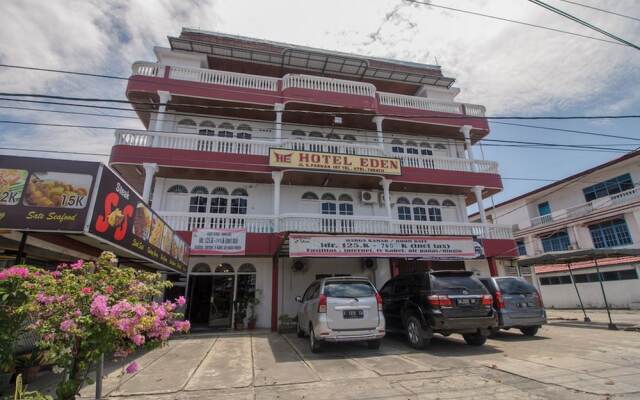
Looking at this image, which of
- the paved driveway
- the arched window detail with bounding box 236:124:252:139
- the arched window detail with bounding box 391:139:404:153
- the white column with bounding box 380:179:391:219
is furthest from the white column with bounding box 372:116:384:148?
the paved driveway

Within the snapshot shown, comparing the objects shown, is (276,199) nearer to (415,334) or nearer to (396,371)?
(415,334)

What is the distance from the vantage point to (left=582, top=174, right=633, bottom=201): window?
835 inches

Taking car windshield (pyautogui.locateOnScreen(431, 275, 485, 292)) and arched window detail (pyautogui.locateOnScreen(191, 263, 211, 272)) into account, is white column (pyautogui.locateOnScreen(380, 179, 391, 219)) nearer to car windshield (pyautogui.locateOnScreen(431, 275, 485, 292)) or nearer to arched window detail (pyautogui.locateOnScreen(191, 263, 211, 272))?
car windshield (pyautogui.locateOnScreen(431, 275, 485, 292))

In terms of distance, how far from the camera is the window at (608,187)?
21203 mm

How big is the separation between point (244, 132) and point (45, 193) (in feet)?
39.2

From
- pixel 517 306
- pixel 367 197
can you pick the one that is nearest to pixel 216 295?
pixel 367 197

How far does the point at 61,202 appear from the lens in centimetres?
456

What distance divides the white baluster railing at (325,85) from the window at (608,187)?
756 inches

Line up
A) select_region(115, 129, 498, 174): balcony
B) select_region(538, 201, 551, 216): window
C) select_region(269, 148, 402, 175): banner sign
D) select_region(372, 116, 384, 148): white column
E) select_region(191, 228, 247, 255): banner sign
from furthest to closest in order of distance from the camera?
select_region(538, 201, 551, 216): window → select_region(372, 116, 384, 148): white column → select_region(269, 148, 402, 175): banner sign → select_region(115, 129, 498, 174): balcony → select_region(191, 228, 247, 255): banner sign

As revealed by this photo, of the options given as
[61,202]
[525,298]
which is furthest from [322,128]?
[61,202]

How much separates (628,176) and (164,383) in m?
28.9

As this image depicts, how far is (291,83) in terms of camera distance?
1549 cm

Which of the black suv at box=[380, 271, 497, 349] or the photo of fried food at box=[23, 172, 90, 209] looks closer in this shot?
the photo of fried food at box=[23, 172, 90, 209]

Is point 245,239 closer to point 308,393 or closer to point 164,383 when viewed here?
point 164,383
